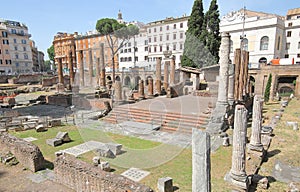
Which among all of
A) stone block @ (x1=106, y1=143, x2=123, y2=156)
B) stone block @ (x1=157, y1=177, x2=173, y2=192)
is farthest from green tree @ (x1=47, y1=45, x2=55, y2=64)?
stone block @ (x1=157, y1=177, x2=173, y2=192)

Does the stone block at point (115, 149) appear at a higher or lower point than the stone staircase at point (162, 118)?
lower

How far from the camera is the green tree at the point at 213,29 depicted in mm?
29641

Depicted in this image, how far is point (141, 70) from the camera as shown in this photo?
42625mm

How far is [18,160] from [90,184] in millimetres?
4586

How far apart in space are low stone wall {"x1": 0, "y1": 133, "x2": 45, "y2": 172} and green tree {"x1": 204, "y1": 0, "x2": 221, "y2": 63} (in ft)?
87.9

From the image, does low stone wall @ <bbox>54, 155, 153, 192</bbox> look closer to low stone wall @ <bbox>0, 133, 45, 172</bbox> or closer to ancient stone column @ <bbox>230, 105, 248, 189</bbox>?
low stone wall @ <bbox>0, 133, 45, 172</bbox>

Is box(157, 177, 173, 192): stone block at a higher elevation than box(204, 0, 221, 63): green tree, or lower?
lower

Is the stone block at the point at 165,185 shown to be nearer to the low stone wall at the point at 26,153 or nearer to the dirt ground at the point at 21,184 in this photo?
the dirt ground at the point at 21,184

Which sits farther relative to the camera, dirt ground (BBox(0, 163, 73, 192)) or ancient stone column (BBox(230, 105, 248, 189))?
dirt ground (BBox(0, 163, 73, 192))

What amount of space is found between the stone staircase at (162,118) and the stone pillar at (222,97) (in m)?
0.59

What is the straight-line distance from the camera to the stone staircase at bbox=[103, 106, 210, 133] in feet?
42.8

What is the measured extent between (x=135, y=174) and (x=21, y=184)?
399 cm

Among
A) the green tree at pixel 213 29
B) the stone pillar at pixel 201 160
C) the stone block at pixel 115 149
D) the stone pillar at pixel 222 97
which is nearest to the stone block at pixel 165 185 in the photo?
the stone pillar at pixel 201 160

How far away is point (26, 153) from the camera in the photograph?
26.6 ft
